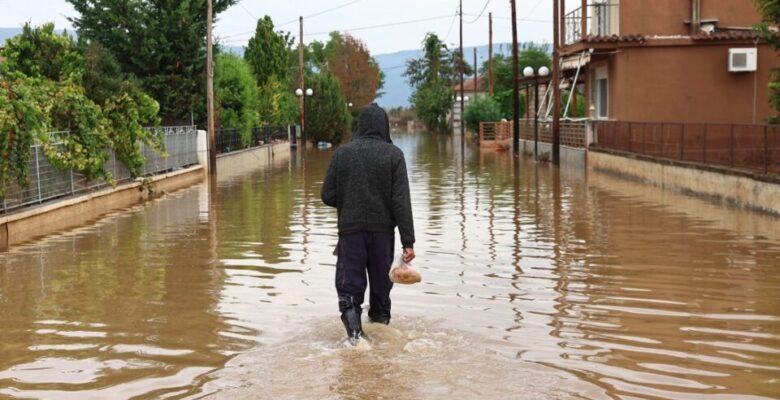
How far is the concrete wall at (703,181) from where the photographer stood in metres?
17.7

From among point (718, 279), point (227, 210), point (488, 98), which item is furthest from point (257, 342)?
point (488, 98)

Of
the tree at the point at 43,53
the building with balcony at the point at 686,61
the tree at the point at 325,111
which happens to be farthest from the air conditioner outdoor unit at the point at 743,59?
the tree at the point at 325,111

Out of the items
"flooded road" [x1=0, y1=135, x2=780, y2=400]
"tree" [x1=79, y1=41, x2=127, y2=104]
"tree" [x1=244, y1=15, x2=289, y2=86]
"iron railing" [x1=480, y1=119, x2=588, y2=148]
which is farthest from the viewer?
"tree" [x1=244, y1=15, x2=289, y2=86]

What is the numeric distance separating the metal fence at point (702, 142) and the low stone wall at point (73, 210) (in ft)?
39.9

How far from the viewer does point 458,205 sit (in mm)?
20656

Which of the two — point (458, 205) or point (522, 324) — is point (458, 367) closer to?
point (522, 324)

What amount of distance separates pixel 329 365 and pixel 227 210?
1348cm

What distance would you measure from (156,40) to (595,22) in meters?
15.9

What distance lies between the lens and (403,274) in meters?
7.71

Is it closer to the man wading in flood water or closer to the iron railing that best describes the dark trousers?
the man wading in flood water

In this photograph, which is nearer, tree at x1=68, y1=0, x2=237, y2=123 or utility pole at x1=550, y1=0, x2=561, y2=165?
utility pole at x1=550, y1=0, x2=561, y2=165

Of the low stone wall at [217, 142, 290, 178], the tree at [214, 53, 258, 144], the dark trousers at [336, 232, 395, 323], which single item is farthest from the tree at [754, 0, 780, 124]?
the tree at [214, 53, 258, 144]

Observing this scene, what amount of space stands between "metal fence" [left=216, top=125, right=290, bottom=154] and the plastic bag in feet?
110

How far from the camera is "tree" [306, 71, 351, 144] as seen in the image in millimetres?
65250
